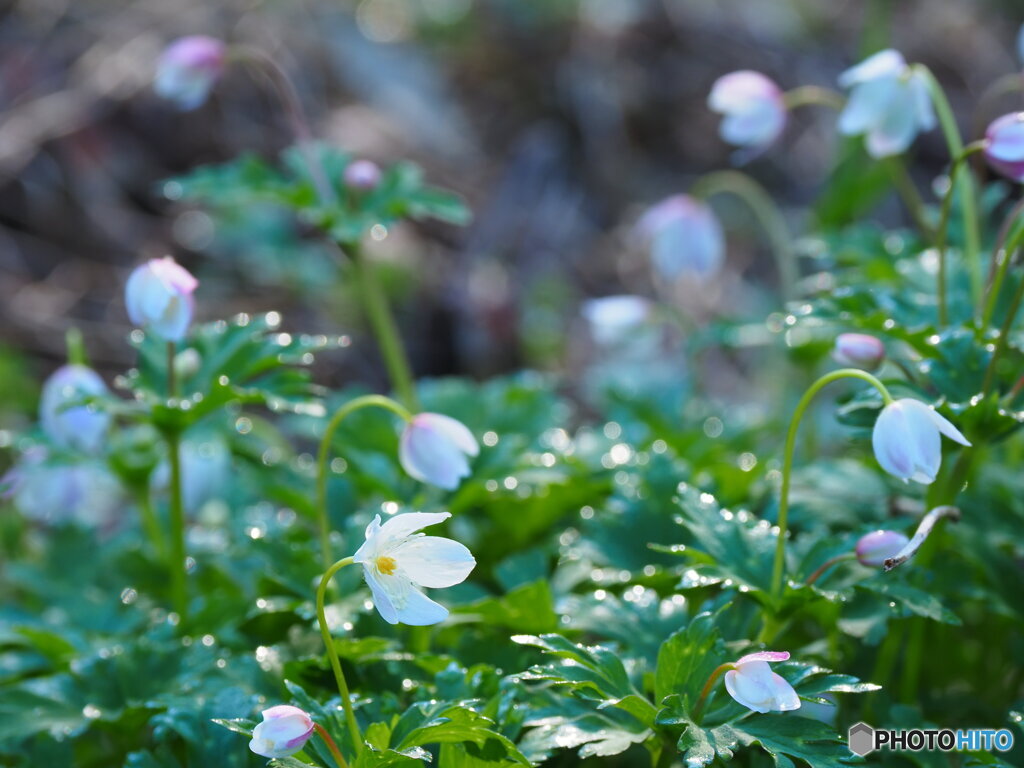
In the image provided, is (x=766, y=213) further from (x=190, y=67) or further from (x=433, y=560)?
(x=433, y=560)

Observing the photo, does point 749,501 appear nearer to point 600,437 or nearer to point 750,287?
point 600,437

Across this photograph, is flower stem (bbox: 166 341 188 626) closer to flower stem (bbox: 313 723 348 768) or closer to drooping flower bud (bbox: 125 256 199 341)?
drooping flower bud (bbox: 125 256 199 341)

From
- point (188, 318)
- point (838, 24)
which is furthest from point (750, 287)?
point (188, 318)

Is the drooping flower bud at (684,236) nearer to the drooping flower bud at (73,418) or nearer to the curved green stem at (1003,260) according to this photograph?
the curved green stem at (1003,260)

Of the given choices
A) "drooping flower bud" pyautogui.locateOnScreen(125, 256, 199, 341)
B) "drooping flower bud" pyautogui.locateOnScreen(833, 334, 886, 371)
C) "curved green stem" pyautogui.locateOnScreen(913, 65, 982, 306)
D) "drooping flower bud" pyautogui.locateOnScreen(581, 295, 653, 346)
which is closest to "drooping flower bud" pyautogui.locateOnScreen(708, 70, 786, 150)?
"curved green stem" pyautogui.locateOnScreen(913, 65, 982, 306)

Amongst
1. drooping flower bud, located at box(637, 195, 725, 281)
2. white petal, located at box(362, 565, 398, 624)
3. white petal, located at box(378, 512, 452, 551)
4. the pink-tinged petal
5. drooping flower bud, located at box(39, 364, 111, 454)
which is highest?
drooping flower bud, located at box(637, 195, 725, 281)

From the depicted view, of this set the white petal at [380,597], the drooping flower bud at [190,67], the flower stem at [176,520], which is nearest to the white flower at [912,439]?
the white petal at [380,597]
